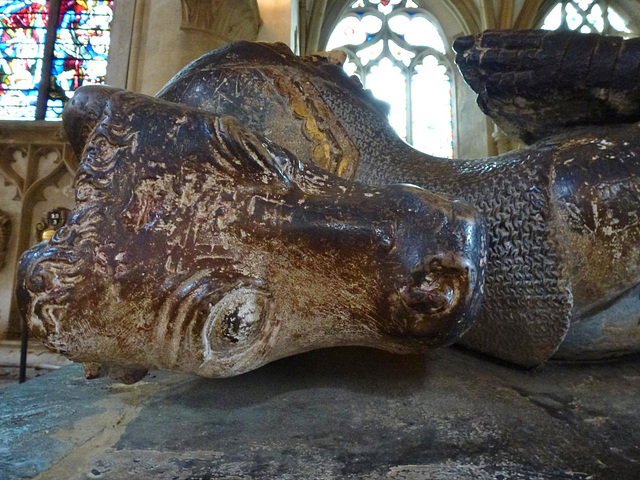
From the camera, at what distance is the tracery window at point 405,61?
711 cm

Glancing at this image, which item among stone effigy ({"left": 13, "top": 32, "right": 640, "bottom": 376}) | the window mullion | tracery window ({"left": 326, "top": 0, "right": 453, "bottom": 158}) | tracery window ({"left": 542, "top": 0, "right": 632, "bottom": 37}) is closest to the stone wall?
the window mullion

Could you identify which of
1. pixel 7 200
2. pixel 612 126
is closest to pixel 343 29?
pixel 7 200

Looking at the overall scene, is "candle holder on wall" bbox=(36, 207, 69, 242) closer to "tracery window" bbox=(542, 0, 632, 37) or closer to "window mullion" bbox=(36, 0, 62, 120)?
"window mullion" bbox=(36, 0, 62, 120)

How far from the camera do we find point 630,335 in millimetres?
823

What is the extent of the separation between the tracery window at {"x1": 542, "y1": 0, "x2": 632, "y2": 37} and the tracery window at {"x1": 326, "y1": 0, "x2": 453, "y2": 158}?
1.54m

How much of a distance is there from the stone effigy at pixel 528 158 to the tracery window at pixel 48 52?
12.3 feet

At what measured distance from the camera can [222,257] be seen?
0.52m

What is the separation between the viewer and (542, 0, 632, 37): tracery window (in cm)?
674

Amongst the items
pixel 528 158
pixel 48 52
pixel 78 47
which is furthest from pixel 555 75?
pixel 48 52

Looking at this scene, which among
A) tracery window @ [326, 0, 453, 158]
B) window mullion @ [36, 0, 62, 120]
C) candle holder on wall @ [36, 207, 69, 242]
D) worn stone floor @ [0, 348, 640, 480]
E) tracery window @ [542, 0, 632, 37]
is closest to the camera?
worn stone floor @ [0, 348, 640, 480]

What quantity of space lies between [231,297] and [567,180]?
0.52 meters

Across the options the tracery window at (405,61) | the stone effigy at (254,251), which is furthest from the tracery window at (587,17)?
the stone effigy at (254,251)

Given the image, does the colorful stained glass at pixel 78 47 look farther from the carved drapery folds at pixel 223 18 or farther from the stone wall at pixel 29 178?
the carved drapery folds at pixel 223 18

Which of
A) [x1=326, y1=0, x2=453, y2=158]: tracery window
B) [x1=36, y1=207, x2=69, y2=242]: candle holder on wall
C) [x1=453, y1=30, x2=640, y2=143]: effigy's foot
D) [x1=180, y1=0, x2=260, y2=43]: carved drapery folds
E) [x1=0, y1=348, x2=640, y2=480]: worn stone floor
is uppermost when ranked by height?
[x1=326, y1=0, x2=453, y2=158]: tracery window
